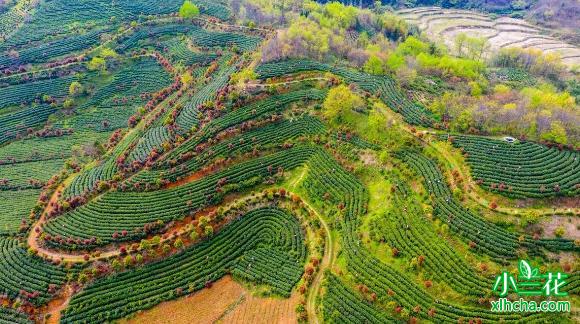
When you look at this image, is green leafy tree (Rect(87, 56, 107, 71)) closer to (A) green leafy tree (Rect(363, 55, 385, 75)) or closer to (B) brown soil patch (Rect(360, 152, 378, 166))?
(A) green leafy tree (Rect(363, 55, 385, 75))

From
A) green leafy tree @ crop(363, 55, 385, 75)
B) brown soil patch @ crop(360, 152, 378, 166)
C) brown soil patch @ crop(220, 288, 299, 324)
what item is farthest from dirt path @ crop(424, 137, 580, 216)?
green leafy tree @ crop(363, 55, 385, 75)

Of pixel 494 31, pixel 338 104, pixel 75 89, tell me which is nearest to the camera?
pixel 338 104

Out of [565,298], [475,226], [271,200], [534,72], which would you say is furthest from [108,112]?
[534,72]

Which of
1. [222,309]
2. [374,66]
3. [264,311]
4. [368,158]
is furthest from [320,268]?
[374,66]

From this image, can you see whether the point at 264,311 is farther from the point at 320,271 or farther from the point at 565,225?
the point at 565,225

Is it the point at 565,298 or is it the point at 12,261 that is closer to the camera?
the point at 565,298

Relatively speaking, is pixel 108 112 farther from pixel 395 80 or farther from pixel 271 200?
pixel 395 80
